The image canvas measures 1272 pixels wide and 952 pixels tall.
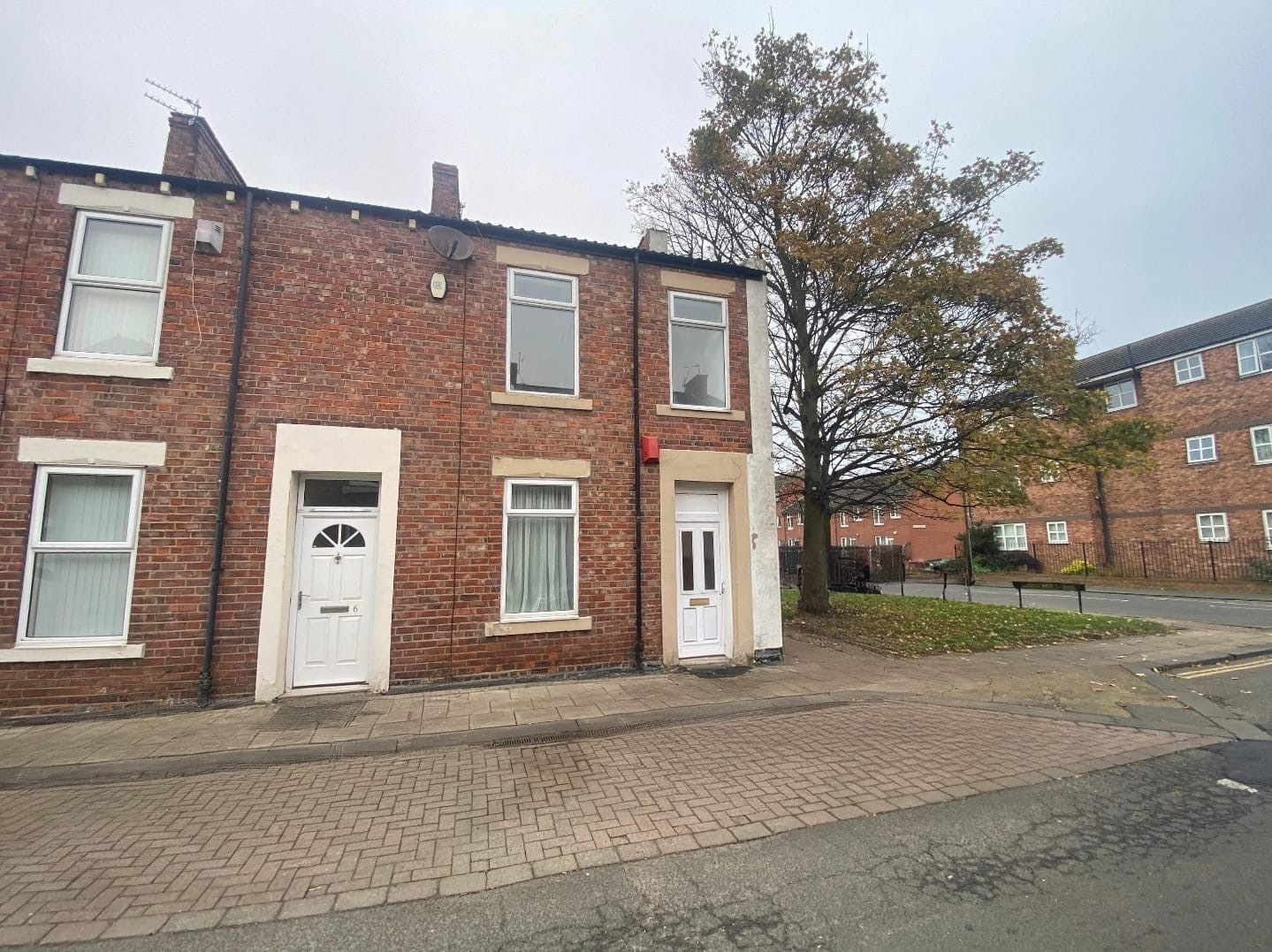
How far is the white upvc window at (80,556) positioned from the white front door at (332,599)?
5.74 feet

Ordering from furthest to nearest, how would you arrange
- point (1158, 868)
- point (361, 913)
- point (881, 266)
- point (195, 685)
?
point (881, 266)
point (195, 685)
point (1158, 868)
point (361, 913)

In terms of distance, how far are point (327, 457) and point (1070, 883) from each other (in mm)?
7907

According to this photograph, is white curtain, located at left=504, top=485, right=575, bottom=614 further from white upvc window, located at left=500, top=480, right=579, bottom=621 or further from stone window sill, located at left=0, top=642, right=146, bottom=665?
stone window sill, located at left=0, top=642, right=146, bottom=665

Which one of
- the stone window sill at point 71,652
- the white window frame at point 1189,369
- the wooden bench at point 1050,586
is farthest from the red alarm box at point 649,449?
the white window frame at point 1189,369

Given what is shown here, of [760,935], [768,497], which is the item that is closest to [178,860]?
[760,935]

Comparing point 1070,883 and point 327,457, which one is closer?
point 1070,883

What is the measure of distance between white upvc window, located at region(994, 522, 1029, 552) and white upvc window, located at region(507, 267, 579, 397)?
32.5 metres

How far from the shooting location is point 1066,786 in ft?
14.8

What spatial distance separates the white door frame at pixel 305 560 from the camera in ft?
23.0

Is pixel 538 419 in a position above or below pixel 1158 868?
above

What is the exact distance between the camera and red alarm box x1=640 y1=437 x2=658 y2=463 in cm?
842

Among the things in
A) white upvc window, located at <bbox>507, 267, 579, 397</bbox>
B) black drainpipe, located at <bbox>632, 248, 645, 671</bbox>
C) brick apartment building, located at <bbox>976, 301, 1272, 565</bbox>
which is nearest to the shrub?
brick apartment building, located at <bbox>976, 301, 1272, 565</bbox>

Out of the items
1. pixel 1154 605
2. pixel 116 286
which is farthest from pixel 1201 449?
pixel 116 286

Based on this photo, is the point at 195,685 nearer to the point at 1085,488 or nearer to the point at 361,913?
the point at 361,913
